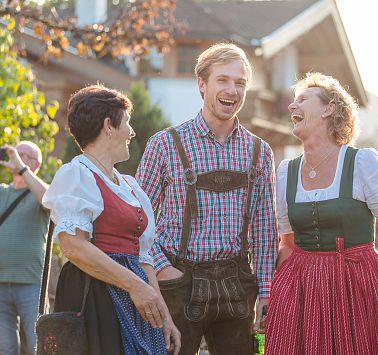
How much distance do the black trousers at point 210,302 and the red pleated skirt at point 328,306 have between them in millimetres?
162

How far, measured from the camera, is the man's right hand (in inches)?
212

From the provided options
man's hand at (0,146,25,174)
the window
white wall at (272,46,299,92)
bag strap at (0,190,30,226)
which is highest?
white wall at (272,46,299,92)

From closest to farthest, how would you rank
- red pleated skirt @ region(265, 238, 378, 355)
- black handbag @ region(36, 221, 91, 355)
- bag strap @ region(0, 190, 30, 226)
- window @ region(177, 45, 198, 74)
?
black handbag @ region(36, 221, 91, 355) → red pleated skirt @ region(265, 238, 378, 355) → bag strap @ region(0, 190, 30, 226) → window @ region(177, 45, 198, 74)

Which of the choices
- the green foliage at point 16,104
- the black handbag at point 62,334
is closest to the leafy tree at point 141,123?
the green foliage at point 16,104

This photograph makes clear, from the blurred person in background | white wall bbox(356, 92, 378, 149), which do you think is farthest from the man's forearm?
white wall bbox(356, 92, 378, 149)

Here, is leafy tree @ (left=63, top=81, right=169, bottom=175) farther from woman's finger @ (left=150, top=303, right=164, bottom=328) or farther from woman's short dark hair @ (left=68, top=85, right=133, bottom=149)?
woman's finger @ (left=150, top=303, right=164, bottom=328)

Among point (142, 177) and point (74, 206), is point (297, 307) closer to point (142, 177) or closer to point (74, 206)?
point (142, 177)

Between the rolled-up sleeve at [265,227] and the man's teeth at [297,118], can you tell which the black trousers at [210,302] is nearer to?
the rolled-up sleeve at [265,227]

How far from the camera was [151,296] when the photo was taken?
442 cm

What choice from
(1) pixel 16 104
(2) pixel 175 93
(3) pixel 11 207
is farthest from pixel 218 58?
(2) pixel 175 93

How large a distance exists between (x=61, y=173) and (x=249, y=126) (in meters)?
19.7

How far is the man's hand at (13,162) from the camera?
25.3 feet

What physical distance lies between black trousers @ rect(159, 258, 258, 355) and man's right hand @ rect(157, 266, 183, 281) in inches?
0.7

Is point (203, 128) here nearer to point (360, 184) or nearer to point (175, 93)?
point (360, 184)
